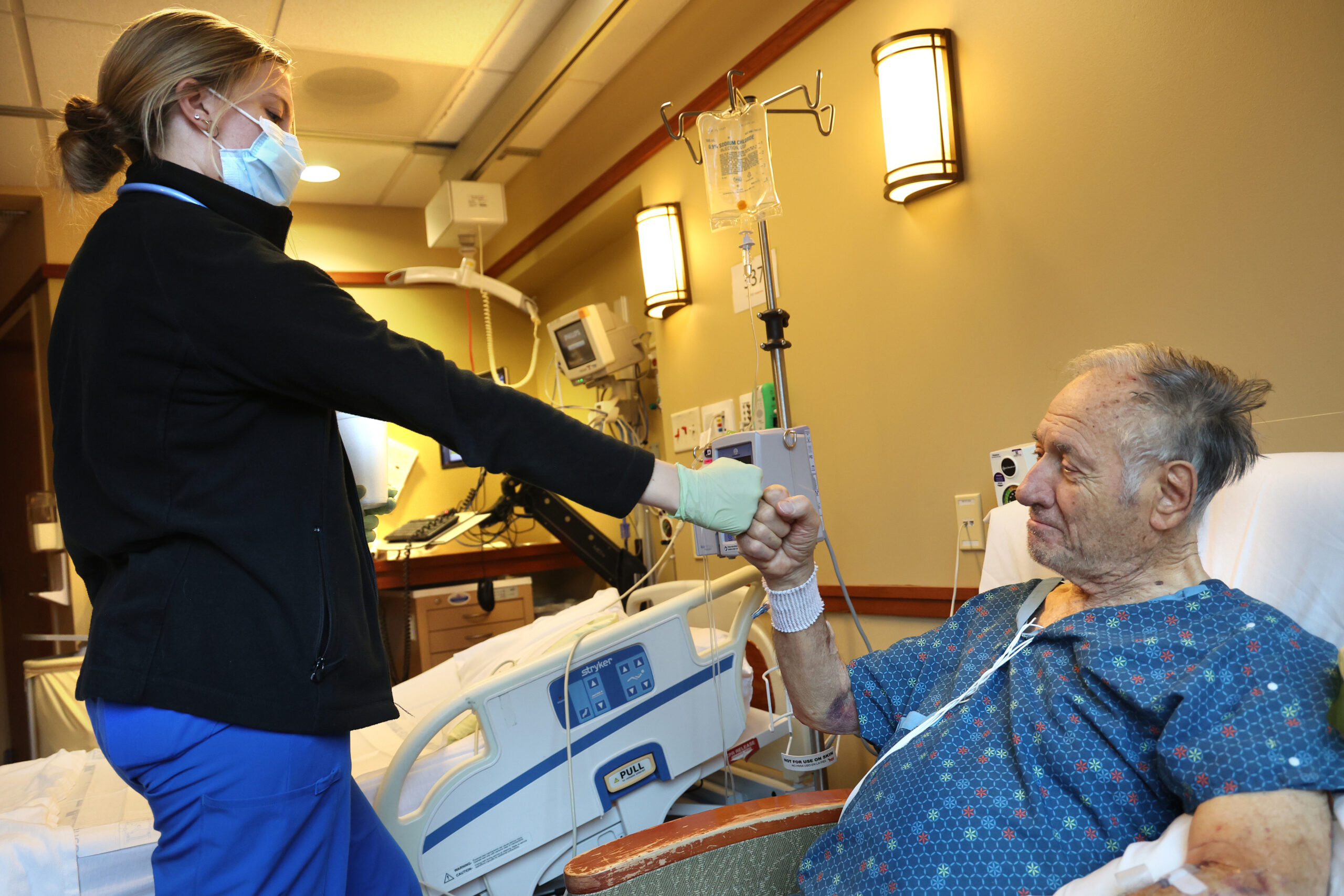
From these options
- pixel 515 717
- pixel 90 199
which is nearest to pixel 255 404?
pixel 90 199

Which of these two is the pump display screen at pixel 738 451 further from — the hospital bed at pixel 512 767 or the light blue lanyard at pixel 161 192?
the light blue lanyard at pixel 161 192

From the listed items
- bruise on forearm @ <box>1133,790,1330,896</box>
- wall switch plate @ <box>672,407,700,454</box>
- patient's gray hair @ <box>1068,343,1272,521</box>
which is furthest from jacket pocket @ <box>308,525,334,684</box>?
wall switch plate @ <box>672,407,700,454</box>

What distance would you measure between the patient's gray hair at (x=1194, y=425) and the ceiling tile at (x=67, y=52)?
3.21 meters

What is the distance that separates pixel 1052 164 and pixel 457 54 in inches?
96.1

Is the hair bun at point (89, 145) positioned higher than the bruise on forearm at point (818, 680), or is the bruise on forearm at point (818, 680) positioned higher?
the hair bun at point (89, 145)

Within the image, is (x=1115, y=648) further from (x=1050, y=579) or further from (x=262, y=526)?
(x=262, y=526)

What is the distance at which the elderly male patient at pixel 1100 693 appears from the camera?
0.98 meters

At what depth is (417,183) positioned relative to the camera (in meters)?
4.84

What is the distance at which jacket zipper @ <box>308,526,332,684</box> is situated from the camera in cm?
105

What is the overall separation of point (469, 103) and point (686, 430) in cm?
176

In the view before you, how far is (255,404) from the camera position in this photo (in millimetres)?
1076

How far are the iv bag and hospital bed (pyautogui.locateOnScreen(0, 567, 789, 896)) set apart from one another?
0.83 metres

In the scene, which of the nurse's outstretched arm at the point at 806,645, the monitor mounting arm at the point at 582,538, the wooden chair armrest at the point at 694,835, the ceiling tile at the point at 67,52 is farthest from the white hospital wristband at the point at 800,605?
the ceiling tile at the point at 67,52

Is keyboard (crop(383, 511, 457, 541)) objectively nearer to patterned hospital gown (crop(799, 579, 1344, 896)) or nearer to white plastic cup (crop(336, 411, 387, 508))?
white plastic cup (crop(336, 411, 387, 508))
